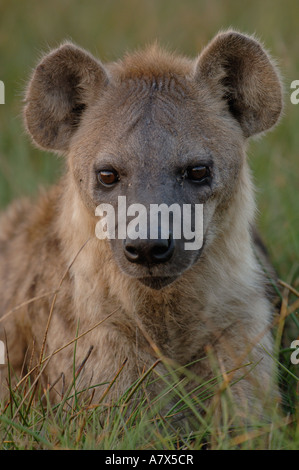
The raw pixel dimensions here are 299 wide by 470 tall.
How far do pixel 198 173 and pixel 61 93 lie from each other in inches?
31.4

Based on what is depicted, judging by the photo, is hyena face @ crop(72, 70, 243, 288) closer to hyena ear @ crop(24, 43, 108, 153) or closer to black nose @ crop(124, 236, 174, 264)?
black nose @ crop(124, 236, 174, 264)

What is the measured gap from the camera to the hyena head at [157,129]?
10.1ft

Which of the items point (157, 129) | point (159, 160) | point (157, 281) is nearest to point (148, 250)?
point (157, 281)

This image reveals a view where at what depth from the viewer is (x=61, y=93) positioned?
355 centimetres

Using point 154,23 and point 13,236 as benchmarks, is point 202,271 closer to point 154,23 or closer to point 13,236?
point 13,236

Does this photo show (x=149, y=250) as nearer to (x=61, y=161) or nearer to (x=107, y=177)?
(x=107, y=177)

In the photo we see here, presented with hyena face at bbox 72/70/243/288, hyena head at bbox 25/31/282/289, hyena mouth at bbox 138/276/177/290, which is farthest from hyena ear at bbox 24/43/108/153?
hyena mouth at bbox 138/276/177/290

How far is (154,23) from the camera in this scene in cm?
742

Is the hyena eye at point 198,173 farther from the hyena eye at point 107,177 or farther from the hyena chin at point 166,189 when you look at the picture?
the hyena eye at point 107,177

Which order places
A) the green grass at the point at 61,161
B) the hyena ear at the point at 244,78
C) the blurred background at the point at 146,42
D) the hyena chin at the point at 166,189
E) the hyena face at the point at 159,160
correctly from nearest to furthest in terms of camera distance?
the green grass at the point at 61,161, the hyena face at the point at 159,160, the hyena chin at the point at 166,189, the hyena ear at the point at 244,78, the blurred background at the point at 146,42

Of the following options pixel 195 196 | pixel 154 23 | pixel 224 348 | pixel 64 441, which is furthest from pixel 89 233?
pixel 154 23

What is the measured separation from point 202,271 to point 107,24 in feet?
15.6

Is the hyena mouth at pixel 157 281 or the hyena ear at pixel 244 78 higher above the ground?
the hyena ear at pixel 244 78

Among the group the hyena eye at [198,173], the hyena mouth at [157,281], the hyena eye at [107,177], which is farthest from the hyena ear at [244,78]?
the hyena mouth at [157,281]
